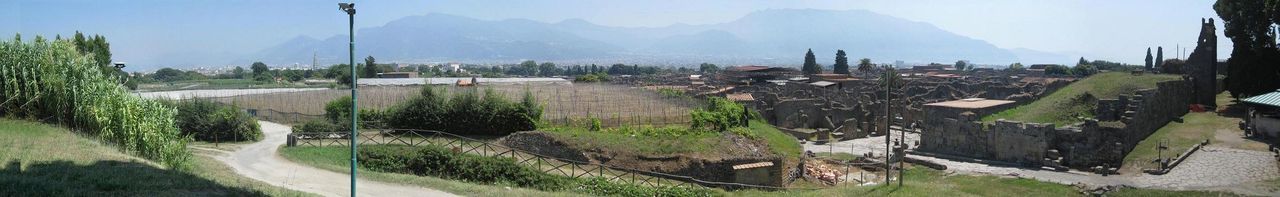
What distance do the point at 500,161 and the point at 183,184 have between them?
10.8 meters

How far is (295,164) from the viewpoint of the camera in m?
23.4

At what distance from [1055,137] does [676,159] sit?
15.4 metres

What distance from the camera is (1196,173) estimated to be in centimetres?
2527

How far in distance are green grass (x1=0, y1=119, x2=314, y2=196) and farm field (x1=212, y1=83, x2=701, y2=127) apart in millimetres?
18060

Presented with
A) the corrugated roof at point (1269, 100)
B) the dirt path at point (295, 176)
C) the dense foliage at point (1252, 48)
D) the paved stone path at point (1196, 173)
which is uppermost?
the dense foliage at point (1252, 48)

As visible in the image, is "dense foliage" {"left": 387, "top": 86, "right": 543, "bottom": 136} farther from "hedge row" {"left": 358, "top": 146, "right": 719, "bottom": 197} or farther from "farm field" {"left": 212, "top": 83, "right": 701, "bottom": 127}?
"hedge row" {"left": 358, "top": 146, "right": 719, "bottom": 197}

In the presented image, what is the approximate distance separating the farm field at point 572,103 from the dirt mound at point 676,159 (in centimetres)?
551

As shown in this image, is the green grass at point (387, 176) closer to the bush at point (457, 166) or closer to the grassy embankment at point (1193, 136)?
the bush at point (457, 166)

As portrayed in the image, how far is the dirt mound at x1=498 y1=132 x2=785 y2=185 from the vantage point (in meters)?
25.0

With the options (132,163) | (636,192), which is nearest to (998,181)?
(636,192)

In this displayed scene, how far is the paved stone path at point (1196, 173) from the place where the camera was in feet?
78.1

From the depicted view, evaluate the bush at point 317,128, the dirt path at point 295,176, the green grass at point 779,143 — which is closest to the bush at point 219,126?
the bush at point 317,128

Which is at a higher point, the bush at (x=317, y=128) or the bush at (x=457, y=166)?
the bush at (x=317, y=128)

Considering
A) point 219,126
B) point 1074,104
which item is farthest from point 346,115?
point 1074,104
